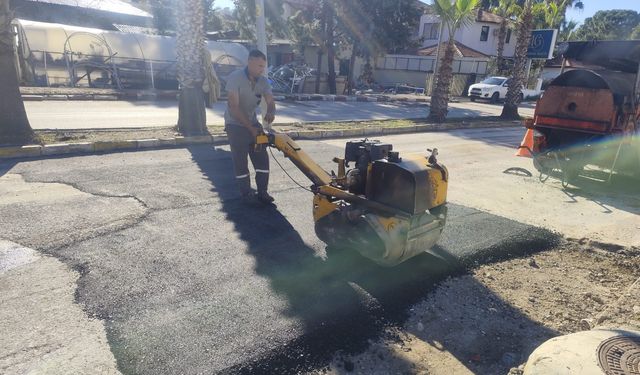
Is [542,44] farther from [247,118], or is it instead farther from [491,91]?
[247,118]

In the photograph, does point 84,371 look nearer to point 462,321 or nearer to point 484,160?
point 462,321

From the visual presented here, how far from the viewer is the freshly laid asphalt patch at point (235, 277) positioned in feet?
9.40

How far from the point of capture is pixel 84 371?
2.57 metres

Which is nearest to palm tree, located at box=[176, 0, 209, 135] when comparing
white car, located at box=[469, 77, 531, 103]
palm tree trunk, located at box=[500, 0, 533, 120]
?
palm tree trunk, located at box=[500, 0, 533, 120]

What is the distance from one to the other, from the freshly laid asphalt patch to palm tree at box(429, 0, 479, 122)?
10.2 m

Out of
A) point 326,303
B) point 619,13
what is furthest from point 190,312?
point 619,13

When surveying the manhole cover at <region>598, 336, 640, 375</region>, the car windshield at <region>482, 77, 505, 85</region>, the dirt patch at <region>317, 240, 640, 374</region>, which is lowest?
the dirt patch at <region>317, 240, 640, 374</region>

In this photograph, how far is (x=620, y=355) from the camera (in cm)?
247

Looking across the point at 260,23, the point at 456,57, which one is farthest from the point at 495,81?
the point at 260,23

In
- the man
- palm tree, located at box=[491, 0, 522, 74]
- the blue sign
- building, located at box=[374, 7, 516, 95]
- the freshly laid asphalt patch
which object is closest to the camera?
the freshly laid asphalt patch

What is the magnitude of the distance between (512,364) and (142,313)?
8.77 ft

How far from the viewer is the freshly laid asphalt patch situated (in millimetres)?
2865

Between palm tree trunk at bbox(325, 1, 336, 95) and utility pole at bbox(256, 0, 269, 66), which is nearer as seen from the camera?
utility pole at bbox(256, 0, 269, 66)

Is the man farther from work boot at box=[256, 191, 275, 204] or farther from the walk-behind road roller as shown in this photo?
the walk-behind road roller
